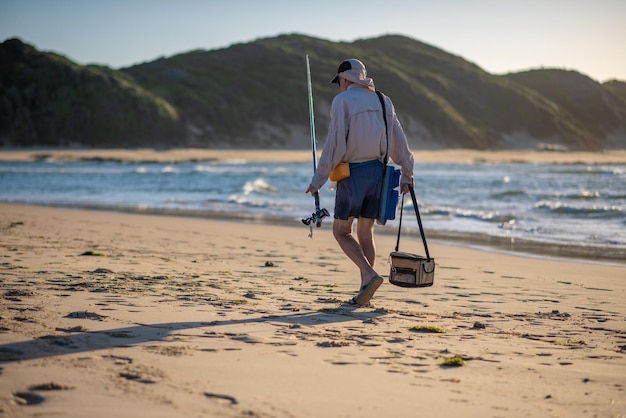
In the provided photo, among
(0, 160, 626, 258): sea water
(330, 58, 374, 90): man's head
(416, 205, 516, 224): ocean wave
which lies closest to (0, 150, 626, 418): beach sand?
(330, 58, 374, 90): man's head

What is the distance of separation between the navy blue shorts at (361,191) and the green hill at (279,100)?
77.5m

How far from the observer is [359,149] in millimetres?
5766

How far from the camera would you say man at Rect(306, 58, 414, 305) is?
5715 millimetres

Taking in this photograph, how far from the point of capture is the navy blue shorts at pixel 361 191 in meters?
5.76

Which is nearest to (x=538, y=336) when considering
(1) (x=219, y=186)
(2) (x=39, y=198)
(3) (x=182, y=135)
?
(2) (x=39, y=198)

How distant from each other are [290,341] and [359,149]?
1838 millimetres

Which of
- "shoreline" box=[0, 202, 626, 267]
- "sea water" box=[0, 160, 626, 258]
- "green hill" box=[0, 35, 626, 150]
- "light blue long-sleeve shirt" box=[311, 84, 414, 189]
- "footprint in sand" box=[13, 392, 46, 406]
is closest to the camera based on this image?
"footprint in sand" box=[13, 392, 46, 406]

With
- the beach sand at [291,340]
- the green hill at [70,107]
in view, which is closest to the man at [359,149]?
the beach sand at [291,340]

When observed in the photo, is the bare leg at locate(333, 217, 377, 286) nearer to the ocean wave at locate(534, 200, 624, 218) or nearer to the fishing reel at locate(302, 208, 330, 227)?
the fishing reel at locate(302, 208, 330, 227)

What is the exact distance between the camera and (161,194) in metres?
25.4

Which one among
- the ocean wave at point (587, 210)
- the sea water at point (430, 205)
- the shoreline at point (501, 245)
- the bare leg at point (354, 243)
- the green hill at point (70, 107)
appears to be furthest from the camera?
the green hill at point (70, 107)

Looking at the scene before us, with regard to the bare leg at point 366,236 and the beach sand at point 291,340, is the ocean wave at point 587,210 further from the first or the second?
the bare leg at point 366,236

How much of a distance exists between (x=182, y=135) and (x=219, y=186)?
199ft

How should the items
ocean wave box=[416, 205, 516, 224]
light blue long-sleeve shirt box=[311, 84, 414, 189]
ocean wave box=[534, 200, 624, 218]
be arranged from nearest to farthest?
light blue long-sleeve shirt box=[311, 84, 414, 189] → ocean wave box=[416, 205, 516, 224] → ocean wave box=[534, 200, 624, 218]
